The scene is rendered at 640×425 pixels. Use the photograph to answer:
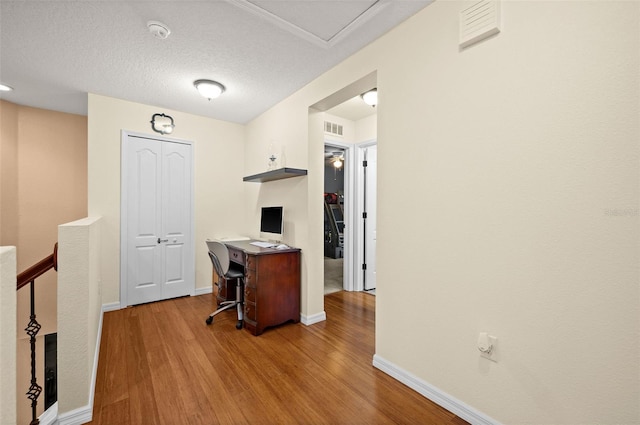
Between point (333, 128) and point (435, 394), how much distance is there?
3352mm

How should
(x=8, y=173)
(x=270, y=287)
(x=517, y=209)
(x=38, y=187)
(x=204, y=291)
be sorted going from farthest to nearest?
(x=204, y=291) → (x=38, y=187) → (x=8, y=173) → (x=270, y=287) → (x=517, y=209)

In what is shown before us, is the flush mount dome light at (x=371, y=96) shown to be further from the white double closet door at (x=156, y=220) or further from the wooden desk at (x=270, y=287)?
the white double closet door at (x=156, y=220)

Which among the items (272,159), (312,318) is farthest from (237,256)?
(272,159)

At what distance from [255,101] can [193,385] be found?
3.12 metres

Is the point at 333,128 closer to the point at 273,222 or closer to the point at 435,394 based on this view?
the point at 273,222

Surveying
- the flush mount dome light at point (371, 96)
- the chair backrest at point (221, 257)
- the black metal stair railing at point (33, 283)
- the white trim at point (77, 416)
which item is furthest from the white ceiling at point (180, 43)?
the white trim at point (77, 416)

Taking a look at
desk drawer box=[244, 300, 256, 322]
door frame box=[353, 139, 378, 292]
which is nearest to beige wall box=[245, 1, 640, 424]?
desk drawer box=[244, 300, 256, 322]

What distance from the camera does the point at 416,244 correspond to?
1.97 meters

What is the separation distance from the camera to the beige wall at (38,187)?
3.56 meters

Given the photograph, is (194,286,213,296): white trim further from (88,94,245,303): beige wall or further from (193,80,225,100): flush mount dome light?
(193,80,225,100): flush mount dome light

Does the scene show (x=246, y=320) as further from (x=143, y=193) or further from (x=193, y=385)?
(x=143, y=193)

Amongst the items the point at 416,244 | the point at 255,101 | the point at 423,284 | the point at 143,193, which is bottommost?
the point at 423,284

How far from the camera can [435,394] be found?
5.96ft

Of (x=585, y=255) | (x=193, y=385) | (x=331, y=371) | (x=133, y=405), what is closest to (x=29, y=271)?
(x=133, y=405)
